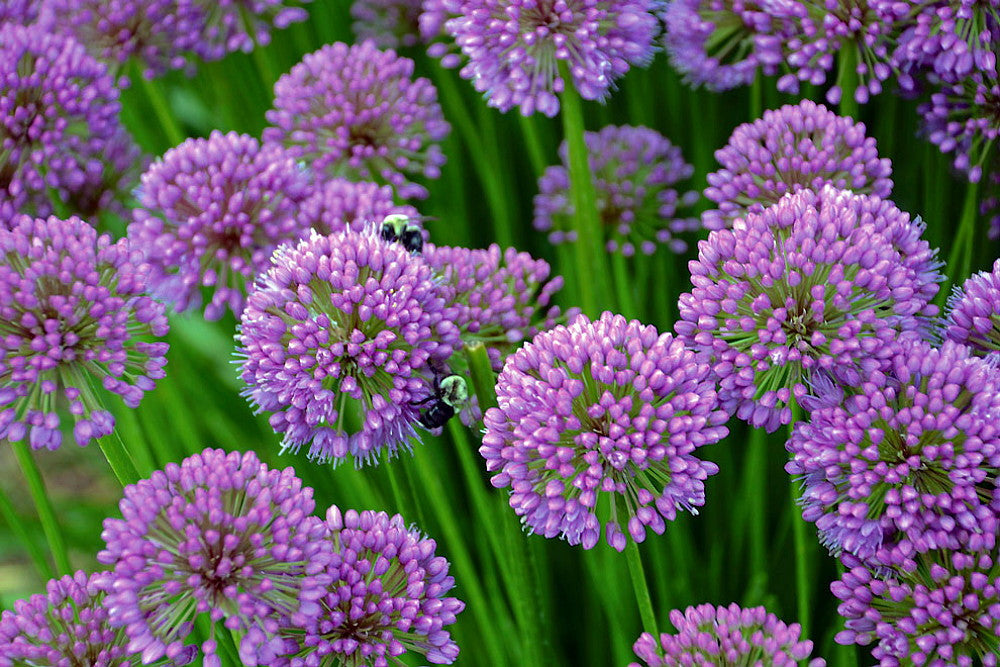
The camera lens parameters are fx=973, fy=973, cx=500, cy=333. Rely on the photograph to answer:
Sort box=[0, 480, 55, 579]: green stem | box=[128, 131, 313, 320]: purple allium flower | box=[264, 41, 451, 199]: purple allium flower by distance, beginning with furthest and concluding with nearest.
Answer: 1. box=[264, 41, 451, 199]: purple allium flower
2. box=[0, 480, 55, 579]: green stem
3. box=[128, 131, 313, 320]: purple allium flower

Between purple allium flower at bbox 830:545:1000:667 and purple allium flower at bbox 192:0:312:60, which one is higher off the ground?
purple allium flower at bbox 192:0:312:60

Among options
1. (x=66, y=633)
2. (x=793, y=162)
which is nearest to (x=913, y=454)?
(x=793, y=162)

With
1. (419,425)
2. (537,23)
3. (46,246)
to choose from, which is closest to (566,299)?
(537,23)

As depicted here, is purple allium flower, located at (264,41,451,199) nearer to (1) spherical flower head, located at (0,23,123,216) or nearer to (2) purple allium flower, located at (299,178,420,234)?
(2) purple allium flower, located at (299,178,420,234)

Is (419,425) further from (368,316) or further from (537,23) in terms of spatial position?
(537,23)

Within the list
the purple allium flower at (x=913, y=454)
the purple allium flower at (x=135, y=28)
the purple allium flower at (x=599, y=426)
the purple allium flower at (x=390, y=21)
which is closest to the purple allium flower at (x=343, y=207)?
the purple allium flower at (x=599, y=426)

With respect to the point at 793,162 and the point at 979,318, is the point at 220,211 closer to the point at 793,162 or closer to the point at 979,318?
the point at 793,162

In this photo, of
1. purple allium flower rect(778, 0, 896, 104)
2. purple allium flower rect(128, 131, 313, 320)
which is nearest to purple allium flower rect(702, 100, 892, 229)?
purple allium flower rect(778, 0, 896, 104)
